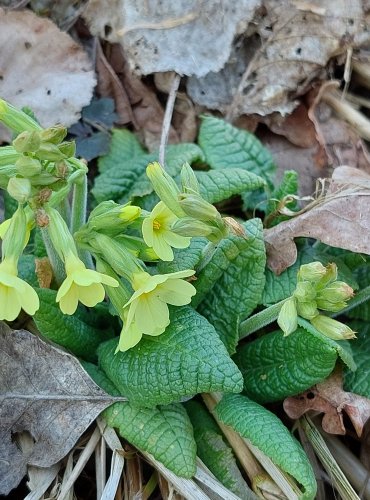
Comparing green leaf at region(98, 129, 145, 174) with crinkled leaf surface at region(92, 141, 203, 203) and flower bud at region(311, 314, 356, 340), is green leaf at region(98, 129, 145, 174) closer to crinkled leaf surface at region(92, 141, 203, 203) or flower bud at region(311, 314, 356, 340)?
crinkled leaf surface at region(92, 141, 203, 203)

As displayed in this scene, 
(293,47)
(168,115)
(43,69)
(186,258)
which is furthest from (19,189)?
(293,47)

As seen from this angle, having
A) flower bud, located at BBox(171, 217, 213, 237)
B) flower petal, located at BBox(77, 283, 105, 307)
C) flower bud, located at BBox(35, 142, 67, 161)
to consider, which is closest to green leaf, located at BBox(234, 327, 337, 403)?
flower bud, located at BBox(171, 217, 213, 237)

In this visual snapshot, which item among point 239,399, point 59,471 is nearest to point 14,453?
point 59,471

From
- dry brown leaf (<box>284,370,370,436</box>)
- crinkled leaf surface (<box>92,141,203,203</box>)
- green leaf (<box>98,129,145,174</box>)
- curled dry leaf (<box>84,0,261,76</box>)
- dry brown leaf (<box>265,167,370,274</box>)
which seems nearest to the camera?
dry brown leaf (<box>284,370,370,436</box>)

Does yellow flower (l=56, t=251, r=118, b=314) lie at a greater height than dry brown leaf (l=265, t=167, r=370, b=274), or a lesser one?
greater

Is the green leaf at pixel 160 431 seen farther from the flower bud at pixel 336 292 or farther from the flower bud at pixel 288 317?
the flower bud at pixel 336 292

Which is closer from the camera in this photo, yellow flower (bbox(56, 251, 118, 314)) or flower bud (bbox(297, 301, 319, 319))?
yellow flower (bbox(56, 251, 118, 314))

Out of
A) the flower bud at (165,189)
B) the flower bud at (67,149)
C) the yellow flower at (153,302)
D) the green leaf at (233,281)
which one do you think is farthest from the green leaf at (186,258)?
the flower bud at (67,149)
